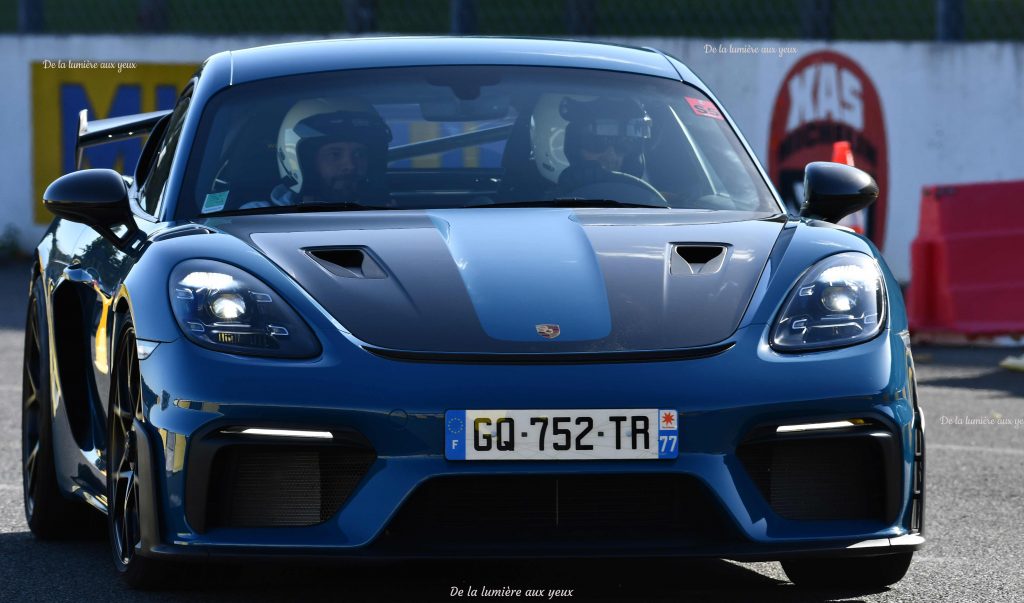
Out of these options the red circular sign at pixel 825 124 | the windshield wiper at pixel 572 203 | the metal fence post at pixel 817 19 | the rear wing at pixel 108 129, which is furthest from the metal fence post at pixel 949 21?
the windshield wiper at pixel 572 203

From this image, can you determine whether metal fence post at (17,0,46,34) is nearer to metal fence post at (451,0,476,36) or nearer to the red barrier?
metal fence post at (451,0,476,36)

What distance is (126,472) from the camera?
4453mm

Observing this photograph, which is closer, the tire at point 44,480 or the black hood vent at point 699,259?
the black hood vent at point 699,259

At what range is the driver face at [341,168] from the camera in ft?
16.5

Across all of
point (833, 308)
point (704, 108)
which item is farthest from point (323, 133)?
point (833, 308)

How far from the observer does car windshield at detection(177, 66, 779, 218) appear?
505 cm

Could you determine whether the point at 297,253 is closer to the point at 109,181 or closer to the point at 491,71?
the point at 109,181

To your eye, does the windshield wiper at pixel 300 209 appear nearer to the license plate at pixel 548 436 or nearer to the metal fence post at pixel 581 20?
the license plate at pixel 548 436

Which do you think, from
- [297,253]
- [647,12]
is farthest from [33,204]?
[297,253]

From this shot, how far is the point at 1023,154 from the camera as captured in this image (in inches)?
536

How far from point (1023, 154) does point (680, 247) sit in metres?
9.75

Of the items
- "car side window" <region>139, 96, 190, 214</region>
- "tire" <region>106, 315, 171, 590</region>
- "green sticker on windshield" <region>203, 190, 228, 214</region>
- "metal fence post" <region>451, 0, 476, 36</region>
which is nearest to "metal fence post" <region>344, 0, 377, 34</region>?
"metal fence post" <region>451, 0, 476, 36</region>

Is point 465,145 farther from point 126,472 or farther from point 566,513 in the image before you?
point 566,513

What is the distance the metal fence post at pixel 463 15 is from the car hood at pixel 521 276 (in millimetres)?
10659
